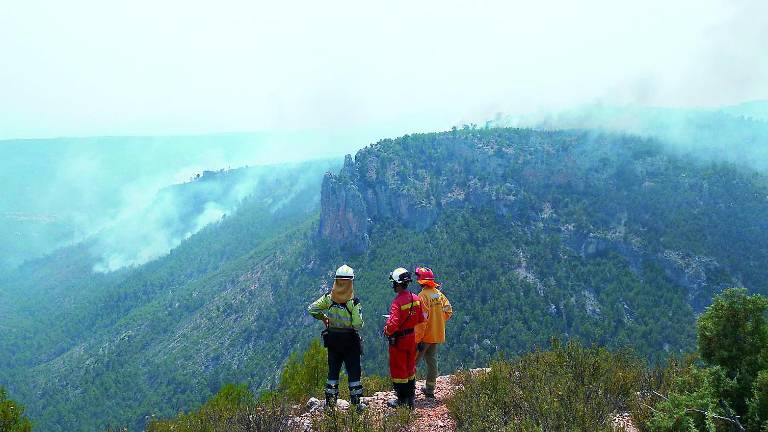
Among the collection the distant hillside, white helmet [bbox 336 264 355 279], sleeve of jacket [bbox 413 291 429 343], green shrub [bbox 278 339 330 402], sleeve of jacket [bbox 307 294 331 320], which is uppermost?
white helmet [bbox 336 264 355 279]

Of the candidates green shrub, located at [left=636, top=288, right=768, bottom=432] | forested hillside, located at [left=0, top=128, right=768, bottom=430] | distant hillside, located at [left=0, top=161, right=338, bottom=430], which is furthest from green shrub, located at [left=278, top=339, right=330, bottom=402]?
distant hillside, located at [left=0, top=161, right=338, bottom=430]

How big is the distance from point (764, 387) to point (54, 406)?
104 meters

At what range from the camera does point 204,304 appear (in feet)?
335

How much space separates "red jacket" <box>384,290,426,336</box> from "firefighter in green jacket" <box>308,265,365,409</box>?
0.51 m

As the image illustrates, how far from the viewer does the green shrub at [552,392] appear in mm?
5820

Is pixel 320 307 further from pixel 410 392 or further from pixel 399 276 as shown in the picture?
pixel 410 392

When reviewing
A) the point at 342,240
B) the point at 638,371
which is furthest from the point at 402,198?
the point at 638,371

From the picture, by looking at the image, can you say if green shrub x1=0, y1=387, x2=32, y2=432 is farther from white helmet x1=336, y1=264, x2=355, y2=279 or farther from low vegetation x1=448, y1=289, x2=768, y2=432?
low vegetation x1=448, y1=289, x2=768, y2=432

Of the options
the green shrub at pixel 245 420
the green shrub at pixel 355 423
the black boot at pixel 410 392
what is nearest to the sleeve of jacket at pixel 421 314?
the black boot at pixel 410 392

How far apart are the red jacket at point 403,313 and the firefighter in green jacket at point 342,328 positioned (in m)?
0.51

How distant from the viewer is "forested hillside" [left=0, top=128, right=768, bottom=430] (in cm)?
7538

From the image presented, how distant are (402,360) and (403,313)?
0.78 metres

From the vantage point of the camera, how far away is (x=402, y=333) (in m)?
8.03

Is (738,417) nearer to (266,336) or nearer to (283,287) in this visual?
(266,336)
